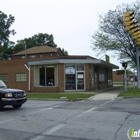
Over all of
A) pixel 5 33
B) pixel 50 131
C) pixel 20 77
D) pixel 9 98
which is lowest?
pixel 50 131

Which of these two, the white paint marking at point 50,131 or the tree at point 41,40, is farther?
the tree at point 41,40

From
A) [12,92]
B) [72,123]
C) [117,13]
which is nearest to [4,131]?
[72,123]

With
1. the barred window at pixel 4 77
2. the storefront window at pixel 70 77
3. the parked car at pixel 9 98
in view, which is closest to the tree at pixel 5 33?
the barred window at pixel 4 77

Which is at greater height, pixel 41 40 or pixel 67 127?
pixel 41 40

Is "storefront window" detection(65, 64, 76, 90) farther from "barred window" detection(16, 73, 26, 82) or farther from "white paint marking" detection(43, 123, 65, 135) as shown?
"white paint marking" detection(43, 123, 65, 135)

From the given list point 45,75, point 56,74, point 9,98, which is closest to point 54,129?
point 9,98

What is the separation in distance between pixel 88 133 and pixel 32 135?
5.36ft

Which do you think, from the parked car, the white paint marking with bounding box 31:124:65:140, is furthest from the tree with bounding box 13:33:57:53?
the white paint marking with bounding box 31:124:65:140


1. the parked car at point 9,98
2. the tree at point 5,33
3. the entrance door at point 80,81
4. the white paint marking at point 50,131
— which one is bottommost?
the white paint marking at point 50,131

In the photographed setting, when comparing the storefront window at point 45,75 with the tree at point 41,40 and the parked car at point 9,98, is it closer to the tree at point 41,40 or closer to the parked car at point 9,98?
the parked car at point 9,98

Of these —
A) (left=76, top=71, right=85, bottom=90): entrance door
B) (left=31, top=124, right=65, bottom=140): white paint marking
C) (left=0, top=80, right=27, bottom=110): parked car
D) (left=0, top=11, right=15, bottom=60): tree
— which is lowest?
(left=31, top=124, right=65, bottom=140): white paint marking

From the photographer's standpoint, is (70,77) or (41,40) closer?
(70,77)

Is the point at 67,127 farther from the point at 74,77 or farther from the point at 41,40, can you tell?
the point at 41,40

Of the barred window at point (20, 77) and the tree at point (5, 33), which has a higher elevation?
the tree at point (5, 33)
